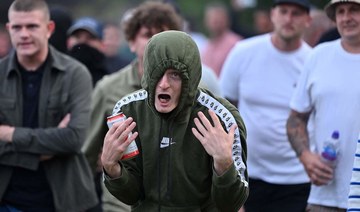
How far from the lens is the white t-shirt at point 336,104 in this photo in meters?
8.29

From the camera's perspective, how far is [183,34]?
255 inches

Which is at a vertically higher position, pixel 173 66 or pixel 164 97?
pixel 173 66

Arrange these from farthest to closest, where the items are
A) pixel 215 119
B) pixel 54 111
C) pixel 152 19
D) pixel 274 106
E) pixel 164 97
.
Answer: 1. pixel 274 106
2. pixel 152 19
3. pixel 54 111
4. pixel 164 97
5. pixel 215 119

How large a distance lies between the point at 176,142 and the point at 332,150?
7.25 ft

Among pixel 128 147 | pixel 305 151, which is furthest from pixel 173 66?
pixel 305 151

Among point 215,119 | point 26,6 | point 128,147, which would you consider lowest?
point 128,147

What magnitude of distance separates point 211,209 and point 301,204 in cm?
351

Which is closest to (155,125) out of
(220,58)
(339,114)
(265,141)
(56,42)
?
(339,114)

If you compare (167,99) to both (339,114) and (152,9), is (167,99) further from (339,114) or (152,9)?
(152,9)

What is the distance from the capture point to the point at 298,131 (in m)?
8.91

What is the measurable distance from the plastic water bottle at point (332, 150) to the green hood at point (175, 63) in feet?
7.18

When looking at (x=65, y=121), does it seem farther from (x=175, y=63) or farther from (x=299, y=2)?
(x=299, y=2)

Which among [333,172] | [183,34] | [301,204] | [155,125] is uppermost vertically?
[183,34]

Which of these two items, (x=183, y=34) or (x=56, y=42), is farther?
(x=56, y=42)
